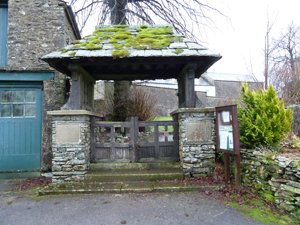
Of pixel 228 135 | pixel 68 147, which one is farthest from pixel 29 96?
pixel 228 135

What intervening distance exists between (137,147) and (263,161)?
2.84 metres

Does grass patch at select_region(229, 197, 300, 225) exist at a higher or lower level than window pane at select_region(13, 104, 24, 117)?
lower

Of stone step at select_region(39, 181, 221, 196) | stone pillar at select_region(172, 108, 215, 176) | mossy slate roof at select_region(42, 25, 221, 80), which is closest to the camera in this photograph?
stone step at select_region(39, 181, 221, 196)

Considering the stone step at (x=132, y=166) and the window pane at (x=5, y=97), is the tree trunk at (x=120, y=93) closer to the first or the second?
the stone step at (x=132, y=166)

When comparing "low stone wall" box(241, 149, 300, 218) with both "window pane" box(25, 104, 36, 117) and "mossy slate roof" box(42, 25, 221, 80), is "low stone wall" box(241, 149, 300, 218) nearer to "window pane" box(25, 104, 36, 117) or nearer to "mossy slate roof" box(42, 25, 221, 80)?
"mossy slate roof" box(42, 25, 221, 80)

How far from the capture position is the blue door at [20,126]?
6102 millimetres

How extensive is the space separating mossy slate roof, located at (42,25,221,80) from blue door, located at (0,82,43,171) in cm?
177

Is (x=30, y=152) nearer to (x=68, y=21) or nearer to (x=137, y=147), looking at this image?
(x=137, y=147)

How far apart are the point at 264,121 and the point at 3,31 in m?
7.48

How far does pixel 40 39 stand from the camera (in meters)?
6.38

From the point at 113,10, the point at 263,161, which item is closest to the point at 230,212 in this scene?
the point at 263,161

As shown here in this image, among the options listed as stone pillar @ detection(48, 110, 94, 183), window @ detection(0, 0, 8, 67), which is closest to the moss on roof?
stone pillar @ detection(48, 110, 94, 183)

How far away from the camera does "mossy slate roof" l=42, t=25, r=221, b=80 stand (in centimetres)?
464

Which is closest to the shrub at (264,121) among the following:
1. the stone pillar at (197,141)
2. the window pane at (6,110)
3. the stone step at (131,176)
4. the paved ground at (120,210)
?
the stone pillar at (197,141)
